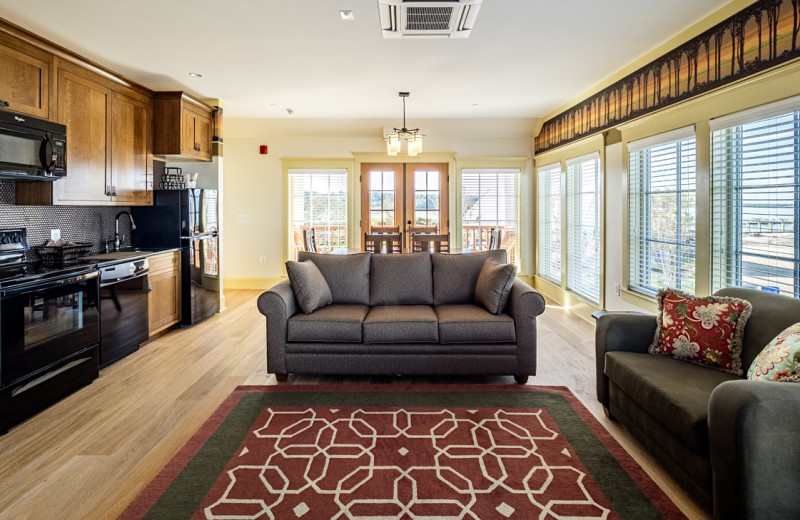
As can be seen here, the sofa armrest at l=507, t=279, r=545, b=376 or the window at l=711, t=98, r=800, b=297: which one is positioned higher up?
the window at l=711, t=98, r=800, b=297

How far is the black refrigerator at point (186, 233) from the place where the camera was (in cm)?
486

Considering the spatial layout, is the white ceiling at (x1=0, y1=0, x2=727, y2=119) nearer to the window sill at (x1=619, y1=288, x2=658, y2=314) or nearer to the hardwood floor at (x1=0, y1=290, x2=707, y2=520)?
the window sill at (x1=619, y1=288, x2=658, y2=314)

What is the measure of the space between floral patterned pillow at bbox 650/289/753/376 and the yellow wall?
16.8 feet

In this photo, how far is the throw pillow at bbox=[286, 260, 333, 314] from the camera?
3.38m

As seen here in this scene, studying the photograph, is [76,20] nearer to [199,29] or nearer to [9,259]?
[199,29]

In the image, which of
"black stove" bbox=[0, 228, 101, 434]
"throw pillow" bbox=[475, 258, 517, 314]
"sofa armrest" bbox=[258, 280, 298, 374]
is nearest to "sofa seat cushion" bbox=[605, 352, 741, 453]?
"throw pillow" bbox=[475, 258, 517, 314]

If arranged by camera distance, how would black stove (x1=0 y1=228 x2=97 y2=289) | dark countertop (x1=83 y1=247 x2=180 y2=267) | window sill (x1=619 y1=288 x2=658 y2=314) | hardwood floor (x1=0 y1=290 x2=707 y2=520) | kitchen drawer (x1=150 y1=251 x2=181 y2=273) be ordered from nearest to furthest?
hardwood floor (x1=0 y1=290 x2=707 y2=520) < black stove (x1=0 y1=228 x2=97 y2=289) < dark countertop (x1=83 y1=247 x2=180 y2=267) < window sill (x1=619 y1=288 x2=658 y2=314) < kitchen drawer (x1=150 y1=251 x2=181 y2=273)

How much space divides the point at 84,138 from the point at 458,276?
Answer: 10.8ft

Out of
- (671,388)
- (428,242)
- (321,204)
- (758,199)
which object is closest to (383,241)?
(428,242)

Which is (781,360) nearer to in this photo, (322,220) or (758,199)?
(758,199)

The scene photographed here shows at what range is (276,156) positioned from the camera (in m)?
7.38

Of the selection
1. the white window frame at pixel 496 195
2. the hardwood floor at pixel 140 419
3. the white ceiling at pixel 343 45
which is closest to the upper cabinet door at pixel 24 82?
the white ceiling at pixel 343 45

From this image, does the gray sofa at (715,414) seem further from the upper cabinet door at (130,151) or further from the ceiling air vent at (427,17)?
the upper cabinet door at (130,151)

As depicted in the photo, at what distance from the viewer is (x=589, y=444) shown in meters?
2.37
